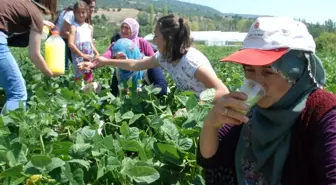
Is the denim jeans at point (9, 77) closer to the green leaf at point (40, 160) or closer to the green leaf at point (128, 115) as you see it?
the green leaf at point (128, 115)

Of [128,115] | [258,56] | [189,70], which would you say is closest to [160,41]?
[189,70]

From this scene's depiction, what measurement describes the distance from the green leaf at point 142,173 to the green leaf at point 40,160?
0.27m

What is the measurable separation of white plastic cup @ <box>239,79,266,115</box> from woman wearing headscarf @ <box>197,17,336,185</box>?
2 cm

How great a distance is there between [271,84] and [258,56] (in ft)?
0.30

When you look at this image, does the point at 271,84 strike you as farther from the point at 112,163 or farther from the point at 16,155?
the point at 16,155

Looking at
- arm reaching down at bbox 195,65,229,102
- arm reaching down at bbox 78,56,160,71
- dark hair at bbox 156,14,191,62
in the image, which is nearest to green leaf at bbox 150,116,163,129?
arm reaching down at bbox 195,65,229,102

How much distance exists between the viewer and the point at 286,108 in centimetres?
166

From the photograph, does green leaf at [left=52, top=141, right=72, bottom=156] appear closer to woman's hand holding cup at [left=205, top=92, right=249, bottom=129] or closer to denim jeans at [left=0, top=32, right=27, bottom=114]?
woman's hand holding cup at [left=205, top=92, right=249, bottom=129]

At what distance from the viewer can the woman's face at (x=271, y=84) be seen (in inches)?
65.0

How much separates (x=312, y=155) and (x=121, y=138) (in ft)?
2.96

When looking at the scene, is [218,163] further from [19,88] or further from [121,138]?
[19,88]

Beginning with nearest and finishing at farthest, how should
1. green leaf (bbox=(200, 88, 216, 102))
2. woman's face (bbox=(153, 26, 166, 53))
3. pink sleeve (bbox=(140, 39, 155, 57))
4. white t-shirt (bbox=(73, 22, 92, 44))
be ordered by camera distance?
green leaf (bbox=(200, 88, 216, 102)) → woman's face (bbox=(153, 26, 166, 53)) → pink sleeve (bbox=(140, 39, 155, 57)) → white t-shirt (bbox=(73, 22, 92, 44))

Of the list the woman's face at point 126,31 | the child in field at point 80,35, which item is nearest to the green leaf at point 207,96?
the woman's face at point 126,31

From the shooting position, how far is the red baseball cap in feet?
5.33
